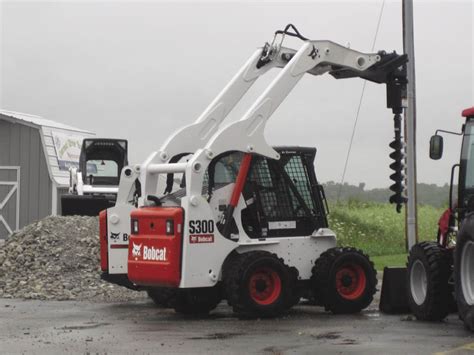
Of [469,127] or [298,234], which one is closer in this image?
[469,127]

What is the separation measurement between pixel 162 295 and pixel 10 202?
71.0ft

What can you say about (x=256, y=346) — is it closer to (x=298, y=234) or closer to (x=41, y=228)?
(x=298, y=234)

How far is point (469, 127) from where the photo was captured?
46.0 feet

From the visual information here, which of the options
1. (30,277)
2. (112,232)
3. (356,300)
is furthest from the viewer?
Answer: (30,277)

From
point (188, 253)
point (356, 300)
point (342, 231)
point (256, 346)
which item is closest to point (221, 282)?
point (188, 253)

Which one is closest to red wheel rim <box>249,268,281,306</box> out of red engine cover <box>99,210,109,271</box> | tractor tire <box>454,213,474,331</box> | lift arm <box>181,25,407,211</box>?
lift arm <box>181,25,407,211</box>

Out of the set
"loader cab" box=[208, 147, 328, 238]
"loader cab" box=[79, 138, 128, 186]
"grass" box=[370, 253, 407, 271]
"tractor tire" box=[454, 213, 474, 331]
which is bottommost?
"grass" box=[370, 253, 407, 271]

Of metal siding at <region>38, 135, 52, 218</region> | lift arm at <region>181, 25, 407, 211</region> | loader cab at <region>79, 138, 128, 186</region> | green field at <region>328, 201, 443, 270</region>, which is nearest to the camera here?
lift arm at <region>181, 25, 407, 211</region>

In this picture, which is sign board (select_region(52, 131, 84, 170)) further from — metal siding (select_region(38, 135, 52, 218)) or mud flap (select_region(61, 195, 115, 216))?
mud flap (select_region(61, 195, 115, 216))

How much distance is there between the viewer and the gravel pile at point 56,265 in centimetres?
1933

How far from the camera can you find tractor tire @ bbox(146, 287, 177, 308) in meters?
15.9

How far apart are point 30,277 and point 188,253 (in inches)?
278

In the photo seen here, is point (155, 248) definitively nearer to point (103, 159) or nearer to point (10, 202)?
point (103, 159)

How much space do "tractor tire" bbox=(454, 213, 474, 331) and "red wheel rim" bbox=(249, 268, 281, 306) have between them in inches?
103
